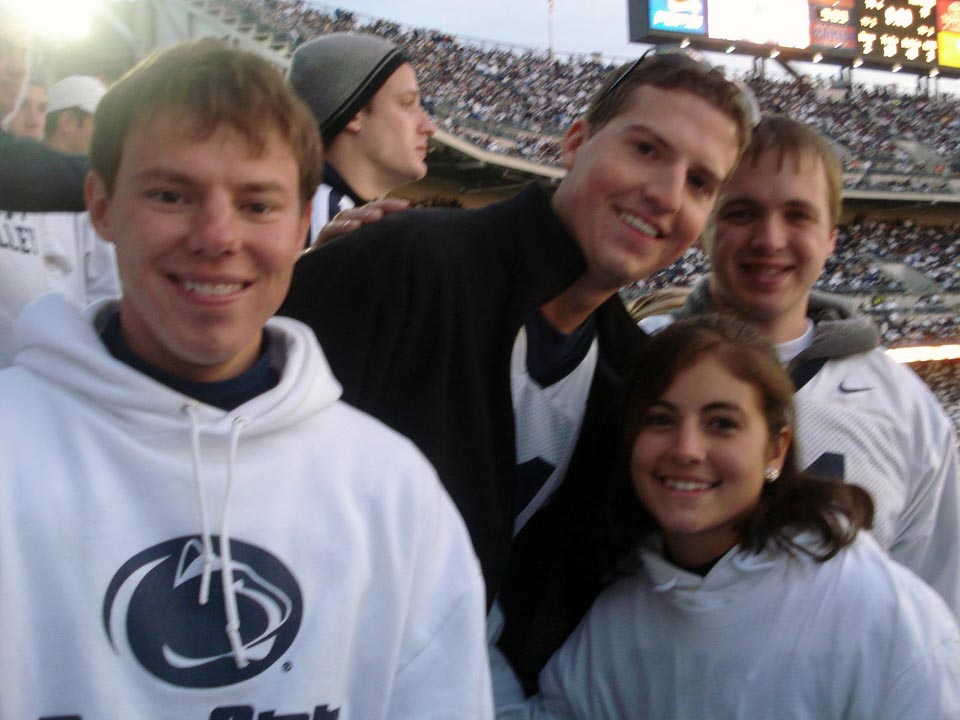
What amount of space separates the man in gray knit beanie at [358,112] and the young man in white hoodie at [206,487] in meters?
1.13

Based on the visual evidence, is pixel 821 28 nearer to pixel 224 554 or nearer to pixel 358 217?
pixel 358 217

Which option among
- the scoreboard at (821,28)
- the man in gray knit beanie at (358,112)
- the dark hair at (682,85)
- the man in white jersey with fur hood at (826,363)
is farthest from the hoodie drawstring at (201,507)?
the scoreboard at (821,28)

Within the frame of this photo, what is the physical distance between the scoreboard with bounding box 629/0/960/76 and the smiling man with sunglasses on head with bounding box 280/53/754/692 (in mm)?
16391

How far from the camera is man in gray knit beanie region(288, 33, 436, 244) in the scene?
7.55ft

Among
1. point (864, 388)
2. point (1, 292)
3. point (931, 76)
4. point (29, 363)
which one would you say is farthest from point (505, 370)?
point (931, 76)

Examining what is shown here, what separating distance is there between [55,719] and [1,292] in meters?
1.11

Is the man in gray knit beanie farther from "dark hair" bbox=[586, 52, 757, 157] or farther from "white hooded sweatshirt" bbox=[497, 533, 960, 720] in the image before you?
"white hooded sweatshirt" bbox=[497, 533, 960, 720]

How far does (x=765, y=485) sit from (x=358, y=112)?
1440 mm

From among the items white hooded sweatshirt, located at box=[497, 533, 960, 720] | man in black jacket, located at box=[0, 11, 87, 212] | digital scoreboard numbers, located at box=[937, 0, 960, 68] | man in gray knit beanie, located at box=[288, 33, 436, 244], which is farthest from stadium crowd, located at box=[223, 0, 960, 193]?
white hooded sweatshirt, located at box=[497, 533, 960, 720]

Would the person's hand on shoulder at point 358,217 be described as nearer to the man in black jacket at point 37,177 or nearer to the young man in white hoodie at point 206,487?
the young man in white hoodie at point 206,487

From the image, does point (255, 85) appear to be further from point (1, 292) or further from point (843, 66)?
point (843, 66)

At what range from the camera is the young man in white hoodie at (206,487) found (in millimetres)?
1005

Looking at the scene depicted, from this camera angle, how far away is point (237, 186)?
1.10 m

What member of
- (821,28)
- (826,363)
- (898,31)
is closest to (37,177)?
(826,363)
